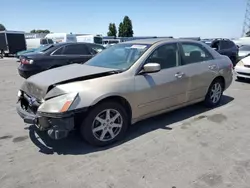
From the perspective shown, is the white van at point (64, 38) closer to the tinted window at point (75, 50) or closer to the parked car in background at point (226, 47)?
the parked car in background at point (226, 47)

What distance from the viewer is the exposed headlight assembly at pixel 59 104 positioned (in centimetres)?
310

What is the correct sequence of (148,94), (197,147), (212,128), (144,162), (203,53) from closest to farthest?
1. (144,162)
2. (197,147)
3. (148,94)
4. (212,128)
5. (203,53)

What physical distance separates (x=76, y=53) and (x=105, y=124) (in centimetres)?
615

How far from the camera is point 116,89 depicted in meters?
3.51

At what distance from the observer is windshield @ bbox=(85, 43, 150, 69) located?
4031 millimetres

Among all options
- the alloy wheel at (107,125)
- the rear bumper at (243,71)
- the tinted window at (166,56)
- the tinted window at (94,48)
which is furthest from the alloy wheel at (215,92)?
the tinted window at (94,48)

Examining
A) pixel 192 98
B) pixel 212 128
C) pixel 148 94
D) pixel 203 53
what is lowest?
pixel 212 128

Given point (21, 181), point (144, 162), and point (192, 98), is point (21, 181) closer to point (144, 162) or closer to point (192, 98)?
point (144, 162)

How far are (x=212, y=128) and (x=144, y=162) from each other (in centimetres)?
175

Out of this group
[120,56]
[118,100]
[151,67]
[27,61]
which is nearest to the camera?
[118,100]

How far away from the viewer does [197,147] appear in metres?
3.53

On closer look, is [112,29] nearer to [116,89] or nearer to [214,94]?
[214,94]

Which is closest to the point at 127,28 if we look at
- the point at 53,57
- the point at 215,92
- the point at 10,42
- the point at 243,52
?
the point at 10,42

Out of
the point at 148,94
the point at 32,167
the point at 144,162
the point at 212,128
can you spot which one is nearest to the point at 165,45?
the point at 148,94
